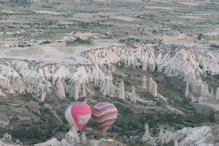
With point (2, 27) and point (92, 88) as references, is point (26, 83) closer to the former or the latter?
point (92, 88)

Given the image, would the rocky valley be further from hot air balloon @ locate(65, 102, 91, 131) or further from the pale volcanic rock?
hot air balloon @ locate(65, 102, 91, 131)

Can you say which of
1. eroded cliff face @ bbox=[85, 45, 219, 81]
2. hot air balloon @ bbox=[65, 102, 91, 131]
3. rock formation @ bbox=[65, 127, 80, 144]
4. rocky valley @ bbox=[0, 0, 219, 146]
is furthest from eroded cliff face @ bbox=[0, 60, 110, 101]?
Result: rock formation @ bbox=[65, 127, 80, 144]

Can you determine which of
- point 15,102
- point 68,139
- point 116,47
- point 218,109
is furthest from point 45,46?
point 68,139

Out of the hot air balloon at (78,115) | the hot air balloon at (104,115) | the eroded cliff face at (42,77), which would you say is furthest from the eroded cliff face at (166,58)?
the hot air balloon at (78,115)

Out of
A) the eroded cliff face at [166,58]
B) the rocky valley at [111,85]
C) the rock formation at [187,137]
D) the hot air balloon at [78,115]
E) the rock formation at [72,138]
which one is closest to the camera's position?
the rock formation at [187,137]

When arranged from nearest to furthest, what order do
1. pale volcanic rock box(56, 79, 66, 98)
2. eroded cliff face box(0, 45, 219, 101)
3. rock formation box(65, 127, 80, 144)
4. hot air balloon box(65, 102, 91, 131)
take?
rock formation box(65, 127, 80, 144) < hot air balloon box(65, 102, 91, 131) < pale volcanic rock box(56, 79, 66, 98) < eroded cliff face box(0, 45, 219, 101)

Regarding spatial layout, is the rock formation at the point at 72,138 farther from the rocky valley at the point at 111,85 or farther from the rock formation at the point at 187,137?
the rock formation at the point at 187,137
